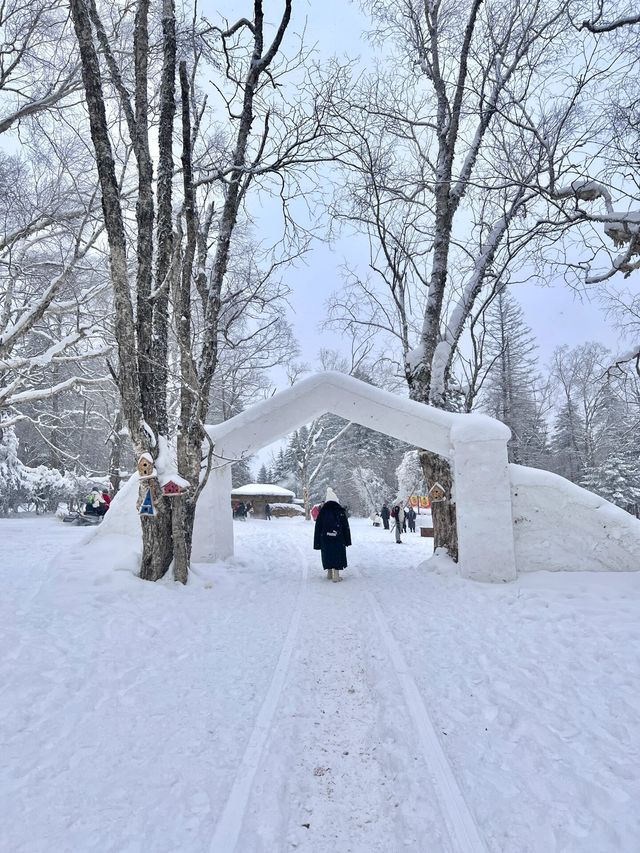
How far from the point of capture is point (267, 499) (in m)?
38.3

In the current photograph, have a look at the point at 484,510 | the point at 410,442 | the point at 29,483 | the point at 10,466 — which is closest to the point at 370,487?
the point at 29,483

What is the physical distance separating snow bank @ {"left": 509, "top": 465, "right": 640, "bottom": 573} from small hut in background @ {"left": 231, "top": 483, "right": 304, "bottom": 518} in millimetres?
29029

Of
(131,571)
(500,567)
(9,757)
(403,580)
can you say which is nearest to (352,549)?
(403,580)

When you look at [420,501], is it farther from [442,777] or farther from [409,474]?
[442,777]

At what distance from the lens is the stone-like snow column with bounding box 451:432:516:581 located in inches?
345

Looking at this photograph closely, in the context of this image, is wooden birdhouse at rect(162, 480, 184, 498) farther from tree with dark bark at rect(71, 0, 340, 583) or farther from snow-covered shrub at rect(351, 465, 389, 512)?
snow-covered shrub at rect(351, 465, 389, 512)

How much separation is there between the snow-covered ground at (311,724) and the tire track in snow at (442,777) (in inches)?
0.5

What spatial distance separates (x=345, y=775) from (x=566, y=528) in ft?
23.5

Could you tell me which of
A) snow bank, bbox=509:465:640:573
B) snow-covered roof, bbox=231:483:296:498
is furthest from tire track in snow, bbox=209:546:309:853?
snow-covered roof, bbox=231:483:296:498

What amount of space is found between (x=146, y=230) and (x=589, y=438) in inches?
1372

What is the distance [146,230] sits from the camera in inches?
330

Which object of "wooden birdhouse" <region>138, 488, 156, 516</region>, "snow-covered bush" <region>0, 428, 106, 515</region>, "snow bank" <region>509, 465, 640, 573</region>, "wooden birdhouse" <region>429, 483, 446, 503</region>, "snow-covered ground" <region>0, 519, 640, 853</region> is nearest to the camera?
"snow-covered ground" <region>0, 519, 640, 853</region>

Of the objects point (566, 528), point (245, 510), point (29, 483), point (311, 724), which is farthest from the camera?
point (245, 510)

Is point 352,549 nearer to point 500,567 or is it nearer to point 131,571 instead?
point 500,567
